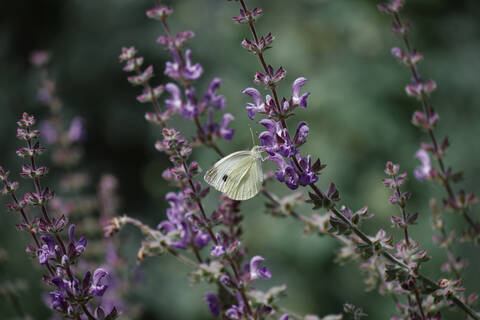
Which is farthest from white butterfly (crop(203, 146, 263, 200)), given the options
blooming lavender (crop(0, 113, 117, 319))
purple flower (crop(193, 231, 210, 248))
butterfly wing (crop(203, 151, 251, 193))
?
blooming lavender (crop(0, 113, 117, 319))

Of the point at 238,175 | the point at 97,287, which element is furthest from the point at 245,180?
the point at 97,287

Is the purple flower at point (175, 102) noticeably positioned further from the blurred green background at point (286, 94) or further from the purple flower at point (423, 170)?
the blurred green background at point (286, 94)

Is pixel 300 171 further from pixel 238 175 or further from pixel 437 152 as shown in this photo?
pixel 437 152

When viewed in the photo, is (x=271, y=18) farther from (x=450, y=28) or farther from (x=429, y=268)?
(x=429, y=268)

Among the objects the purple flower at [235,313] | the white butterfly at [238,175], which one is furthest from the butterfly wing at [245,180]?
the purple flower at [235,313]

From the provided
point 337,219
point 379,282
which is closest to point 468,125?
point 379,282

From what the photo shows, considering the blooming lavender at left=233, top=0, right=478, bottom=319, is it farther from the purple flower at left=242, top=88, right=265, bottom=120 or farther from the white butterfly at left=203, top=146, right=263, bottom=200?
the white butterfly at left=203, top=146, right=263, bottom=200
